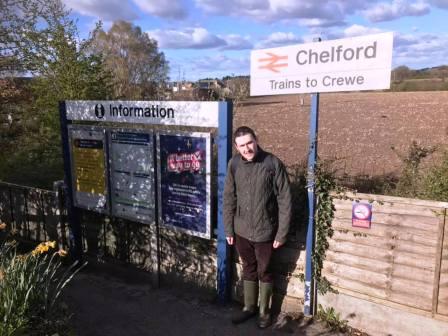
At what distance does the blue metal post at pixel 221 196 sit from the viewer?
14.0 ft

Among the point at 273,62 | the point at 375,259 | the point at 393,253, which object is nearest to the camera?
the point at 393,253

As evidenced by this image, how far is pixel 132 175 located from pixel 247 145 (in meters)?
1.92

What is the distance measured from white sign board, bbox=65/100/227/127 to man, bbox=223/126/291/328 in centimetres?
52

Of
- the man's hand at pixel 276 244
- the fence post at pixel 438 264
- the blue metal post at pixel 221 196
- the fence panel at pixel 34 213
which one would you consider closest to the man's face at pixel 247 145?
the blue metal post at pixel 221 196

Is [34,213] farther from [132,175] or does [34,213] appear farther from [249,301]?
→ [249,301]

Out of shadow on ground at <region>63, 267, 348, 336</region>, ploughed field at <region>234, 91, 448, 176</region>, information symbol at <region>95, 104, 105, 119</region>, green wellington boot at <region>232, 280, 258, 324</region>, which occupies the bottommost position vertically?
shadow on ground at <region>63, 267, 348, 336</region>

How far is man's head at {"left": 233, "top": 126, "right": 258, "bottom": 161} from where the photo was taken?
3.96 meters

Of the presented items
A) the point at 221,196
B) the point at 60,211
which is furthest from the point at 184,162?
the point at 60,211

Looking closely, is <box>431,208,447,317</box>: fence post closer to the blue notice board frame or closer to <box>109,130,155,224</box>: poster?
the blue notice board frame

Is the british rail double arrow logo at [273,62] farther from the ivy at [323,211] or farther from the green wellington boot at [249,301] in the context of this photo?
the green wellington boot at [249,301]

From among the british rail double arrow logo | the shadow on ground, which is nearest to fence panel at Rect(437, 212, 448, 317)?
the shadow on ground

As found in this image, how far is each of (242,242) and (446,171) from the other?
2.11 metres

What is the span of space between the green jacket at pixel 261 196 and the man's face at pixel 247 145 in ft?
0.25

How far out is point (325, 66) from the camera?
12.4 feet
